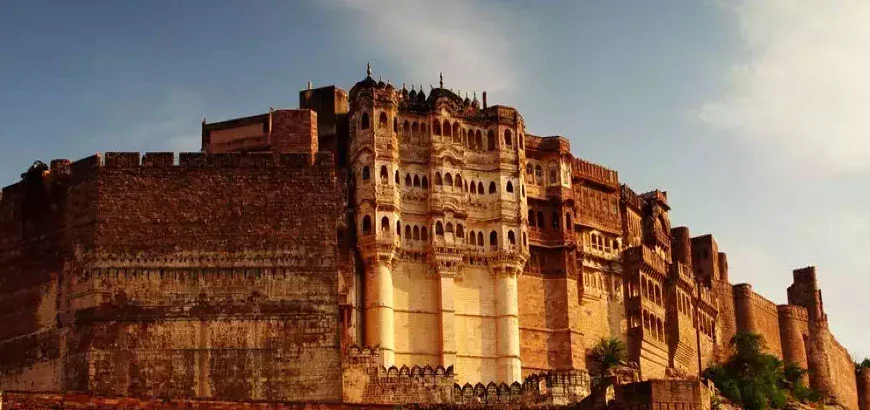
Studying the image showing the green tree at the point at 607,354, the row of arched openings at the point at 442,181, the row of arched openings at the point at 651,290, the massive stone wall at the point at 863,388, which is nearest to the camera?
the row of arched openings at the point at 442,181

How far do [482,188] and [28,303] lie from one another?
1731 cm

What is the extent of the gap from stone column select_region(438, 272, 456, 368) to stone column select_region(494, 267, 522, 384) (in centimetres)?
179

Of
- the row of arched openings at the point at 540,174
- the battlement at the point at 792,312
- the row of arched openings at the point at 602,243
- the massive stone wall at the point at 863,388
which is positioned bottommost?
the massive stone wall at the point at 863,388

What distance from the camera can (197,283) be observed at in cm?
4747

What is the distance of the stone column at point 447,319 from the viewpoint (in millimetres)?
55062

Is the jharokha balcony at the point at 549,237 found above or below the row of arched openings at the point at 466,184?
below

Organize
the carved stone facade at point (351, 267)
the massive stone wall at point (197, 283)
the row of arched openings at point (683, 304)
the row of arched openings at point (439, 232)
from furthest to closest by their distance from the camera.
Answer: the row of arched openings at point (683, 304)
the row of arched openings at point (439, 232)
the carved stone facade at point (351, 267)
the massive stone wall at point (197, 283)

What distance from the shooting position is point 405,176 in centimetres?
5694

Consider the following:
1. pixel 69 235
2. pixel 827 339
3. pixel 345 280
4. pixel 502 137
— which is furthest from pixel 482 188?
pixel 827 339

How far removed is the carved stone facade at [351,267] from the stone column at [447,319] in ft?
0.25

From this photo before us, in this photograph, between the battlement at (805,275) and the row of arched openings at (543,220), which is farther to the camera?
the battlement at (805,275)

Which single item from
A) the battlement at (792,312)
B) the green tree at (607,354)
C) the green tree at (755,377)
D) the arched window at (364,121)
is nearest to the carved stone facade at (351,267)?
the arched window at (364,121)

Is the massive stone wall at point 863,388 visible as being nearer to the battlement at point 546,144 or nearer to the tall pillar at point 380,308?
the battlement at point 546,144

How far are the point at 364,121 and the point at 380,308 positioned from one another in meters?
6.93
